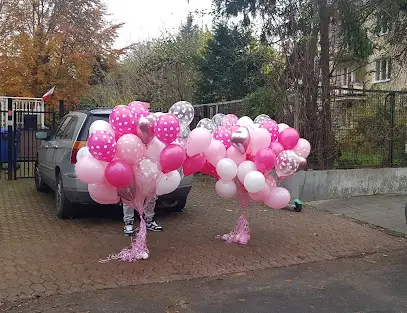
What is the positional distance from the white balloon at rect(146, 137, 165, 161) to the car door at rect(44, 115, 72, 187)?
3092 mm

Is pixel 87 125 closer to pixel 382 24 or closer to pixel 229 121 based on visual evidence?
pixel 229 121

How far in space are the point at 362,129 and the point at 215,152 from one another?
593cm

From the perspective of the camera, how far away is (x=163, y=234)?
22.1 feet

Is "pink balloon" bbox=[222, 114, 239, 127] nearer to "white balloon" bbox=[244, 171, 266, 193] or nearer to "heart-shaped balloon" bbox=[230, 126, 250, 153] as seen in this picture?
"heart-shaped balloon" bbox=[230, 126, 250, 153]

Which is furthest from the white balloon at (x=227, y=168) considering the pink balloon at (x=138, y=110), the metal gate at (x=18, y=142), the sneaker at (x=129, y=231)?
the metal gate at (x=18, y=142)

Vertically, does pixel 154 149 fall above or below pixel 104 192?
above

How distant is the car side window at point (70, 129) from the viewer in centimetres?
735

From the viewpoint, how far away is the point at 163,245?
6211 mm

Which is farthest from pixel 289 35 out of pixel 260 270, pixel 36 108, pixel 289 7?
pixel 36 108

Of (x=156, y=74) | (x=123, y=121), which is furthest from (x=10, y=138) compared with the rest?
(x=156, y=74)

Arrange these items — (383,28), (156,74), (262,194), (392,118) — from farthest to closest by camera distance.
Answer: (156,74)
(383,28)
(392,118)
(262,194)

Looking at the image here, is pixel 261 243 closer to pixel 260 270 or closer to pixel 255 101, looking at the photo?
pixel 260 270

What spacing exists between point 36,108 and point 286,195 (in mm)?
14043

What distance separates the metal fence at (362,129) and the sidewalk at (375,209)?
0.91m
